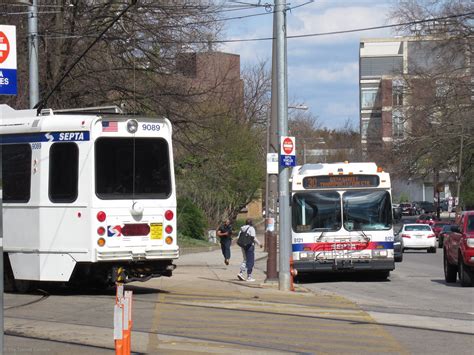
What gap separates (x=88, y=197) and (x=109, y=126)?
135cm

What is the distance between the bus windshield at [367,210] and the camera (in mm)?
21094

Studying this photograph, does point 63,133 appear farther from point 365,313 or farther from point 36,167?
point 365,313

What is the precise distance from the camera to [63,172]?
1533 cm

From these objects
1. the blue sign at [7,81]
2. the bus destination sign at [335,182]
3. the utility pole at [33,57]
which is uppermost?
the utility pole at [33,57]

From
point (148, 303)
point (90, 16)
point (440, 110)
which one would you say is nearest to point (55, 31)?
point (90, 16)

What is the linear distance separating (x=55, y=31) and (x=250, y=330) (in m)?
14.2

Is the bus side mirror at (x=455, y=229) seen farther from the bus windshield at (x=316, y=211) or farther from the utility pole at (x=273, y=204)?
the utility pole at (x=273, y=204)

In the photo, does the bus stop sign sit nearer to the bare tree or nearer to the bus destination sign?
the bus destination sign

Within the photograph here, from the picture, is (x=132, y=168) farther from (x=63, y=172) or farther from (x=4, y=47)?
(x=4, y=47)

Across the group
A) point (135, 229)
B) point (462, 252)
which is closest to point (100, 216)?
point (135, 229)

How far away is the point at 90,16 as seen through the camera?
82.2 feet

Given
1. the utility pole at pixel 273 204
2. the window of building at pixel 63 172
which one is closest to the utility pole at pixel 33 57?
the window of building at pixel 63 172

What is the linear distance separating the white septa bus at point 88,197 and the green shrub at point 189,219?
1036 inches

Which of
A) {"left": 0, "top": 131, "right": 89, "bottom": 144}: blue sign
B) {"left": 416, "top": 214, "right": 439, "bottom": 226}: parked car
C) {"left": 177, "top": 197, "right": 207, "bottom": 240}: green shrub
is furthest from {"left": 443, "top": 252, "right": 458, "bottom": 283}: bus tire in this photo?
{"left": 416, "top": 214, "right": 439, "bottom": 226}: parked car
